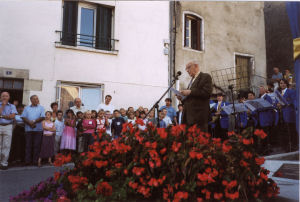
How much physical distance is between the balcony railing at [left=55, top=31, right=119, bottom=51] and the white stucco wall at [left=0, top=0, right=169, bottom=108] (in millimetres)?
265

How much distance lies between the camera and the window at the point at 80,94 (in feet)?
32.5

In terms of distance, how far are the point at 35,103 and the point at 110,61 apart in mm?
4143

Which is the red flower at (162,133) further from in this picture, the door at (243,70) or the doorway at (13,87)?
the door at (243,70)

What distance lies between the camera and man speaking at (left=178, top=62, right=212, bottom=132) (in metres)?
3.99

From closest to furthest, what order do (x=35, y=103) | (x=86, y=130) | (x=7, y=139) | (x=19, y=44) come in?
(x=7, y=139), (x=35, y=103), (x=86, y=130), (x=19, y=44)

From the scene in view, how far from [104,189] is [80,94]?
803cm

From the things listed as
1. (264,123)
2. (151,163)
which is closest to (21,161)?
(151,163)

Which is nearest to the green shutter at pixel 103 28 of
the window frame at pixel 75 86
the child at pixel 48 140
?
the window frame at pixel 75 86

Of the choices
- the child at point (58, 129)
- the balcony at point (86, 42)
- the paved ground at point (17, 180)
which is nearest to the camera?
the paved ground at point (17, 180)

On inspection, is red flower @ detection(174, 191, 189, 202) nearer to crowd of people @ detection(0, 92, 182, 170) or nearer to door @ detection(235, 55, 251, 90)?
crowd of people @ detection(0, 92, 182, 170)

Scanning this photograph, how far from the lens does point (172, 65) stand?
38.5 feet

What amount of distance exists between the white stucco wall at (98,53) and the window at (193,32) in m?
1.27

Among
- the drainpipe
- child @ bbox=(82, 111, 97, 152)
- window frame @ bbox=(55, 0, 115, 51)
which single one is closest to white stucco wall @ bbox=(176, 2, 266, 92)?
the drainpipe

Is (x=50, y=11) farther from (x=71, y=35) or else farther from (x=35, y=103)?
(x=35, y=103)
